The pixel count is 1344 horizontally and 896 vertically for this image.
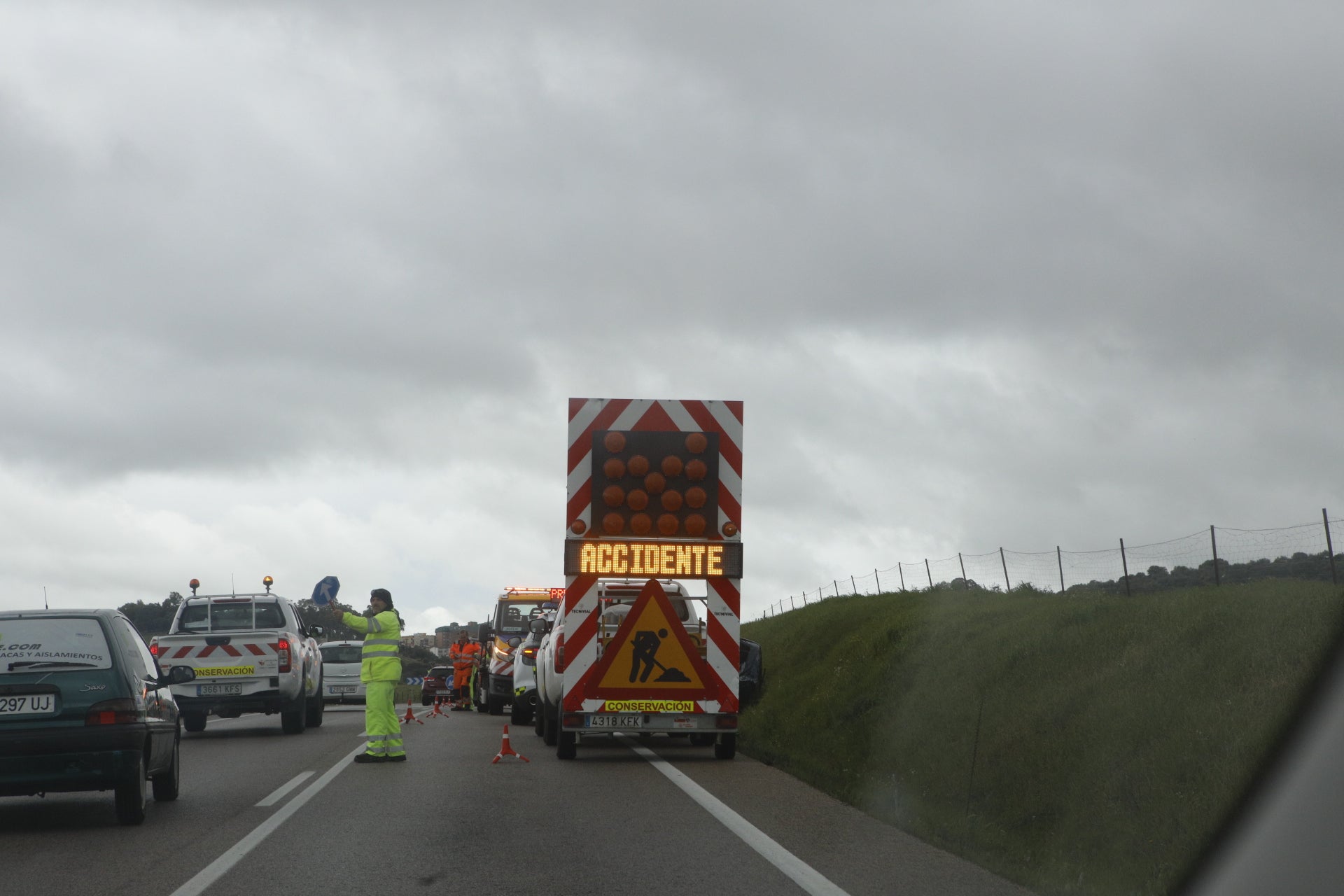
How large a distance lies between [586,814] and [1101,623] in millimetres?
7626

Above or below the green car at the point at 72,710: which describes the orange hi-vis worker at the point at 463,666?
above

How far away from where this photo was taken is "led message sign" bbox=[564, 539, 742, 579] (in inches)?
636

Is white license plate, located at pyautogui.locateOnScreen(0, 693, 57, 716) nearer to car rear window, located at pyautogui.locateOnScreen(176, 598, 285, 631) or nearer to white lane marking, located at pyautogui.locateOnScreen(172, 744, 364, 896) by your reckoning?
white lane marking, located at pyautogui.locateOnScreen(172, 744, 364, 896)

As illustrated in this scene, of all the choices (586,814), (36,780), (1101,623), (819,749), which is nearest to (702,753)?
(819,749)

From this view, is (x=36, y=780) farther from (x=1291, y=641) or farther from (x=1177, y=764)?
(x=1291, y=641)

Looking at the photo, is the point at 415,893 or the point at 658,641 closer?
the point at 415,893

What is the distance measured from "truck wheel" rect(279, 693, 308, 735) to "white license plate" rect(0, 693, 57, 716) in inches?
439

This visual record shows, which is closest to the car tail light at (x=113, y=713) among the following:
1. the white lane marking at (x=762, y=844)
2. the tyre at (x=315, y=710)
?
the white lane marking at (x=762, y=844)

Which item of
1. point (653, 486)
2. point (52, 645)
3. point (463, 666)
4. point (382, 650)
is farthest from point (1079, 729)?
point (463, 666)

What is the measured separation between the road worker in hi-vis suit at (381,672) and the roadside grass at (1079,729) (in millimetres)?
4137

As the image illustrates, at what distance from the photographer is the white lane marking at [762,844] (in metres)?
8.08

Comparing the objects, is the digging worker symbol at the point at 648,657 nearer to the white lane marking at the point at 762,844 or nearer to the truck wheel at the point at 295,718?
the white lane marking at the point at 762,844

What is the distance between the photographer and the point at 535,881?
8.25m

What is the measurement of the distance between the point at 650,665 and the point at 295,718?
8.01 meters
